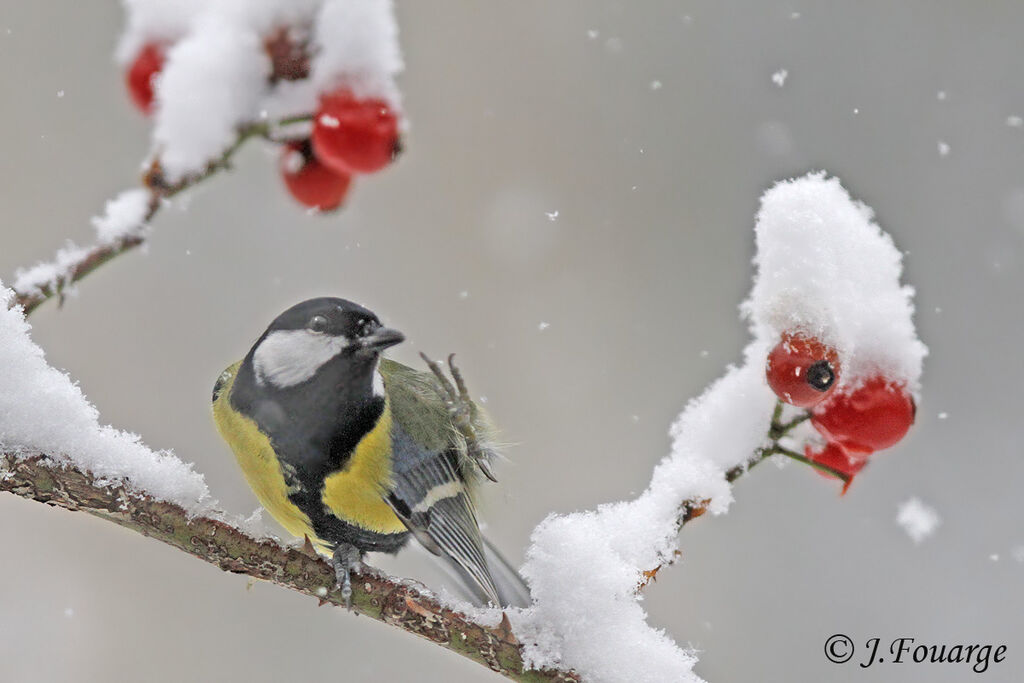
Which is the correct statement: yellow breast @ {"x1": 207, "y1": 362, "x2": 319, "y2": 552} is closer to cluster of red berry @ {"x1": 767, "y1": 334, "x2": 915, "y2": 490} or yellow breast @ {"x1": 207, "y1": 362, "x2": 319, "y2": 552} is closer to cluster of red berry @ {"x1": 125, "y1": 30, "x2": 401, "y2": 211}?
cluster of red berry @ {"x1": 125, "y1": 30, "x2": 401, "y2": 211}

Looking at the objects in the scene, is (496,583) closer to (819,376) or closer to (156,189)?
(819,376)

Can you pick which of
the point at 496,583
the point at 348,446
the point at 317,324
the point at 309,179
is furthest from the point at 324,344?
the point at 309,179

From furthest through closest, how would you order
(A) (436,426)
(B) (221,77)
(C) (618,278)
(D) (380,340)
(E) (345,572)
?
A: 1. (C) (618,278)
2. (A) (436,426)
3. (D) (380,340)
4. (E) (345,572)
5. (B) (221,77)

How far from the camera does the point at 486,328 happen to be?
318 centimetres

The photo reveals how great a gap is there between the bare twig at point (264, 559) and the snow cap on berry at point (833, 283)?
415mm

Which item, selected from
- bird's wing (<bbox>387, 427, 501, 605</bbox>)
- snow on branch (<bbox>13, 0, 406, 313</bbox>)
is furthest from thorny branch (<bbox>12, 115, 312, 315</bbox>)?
bird's wing (<bbox>387, 427, 501, 605</bbox>)

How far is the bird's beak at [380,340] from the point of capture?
118 centimetres

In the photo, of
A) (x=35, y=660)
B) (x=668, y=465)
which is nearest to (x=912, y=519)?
(x=668, y=465)

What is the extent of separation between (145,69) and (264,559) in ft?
1.71

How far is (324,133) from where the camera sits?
67 centimetres

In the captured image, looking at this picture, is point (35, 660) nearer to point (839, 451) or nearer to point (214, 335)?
point (214, 335)

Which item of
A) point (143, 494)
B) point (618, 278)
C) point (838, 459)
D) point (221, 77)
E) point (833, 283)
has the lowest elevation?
point (143, 494)

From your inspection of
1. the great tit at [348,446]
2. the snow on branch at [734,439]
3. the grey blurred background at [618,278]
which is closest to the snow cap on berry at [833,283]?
the snow on branch at [734,439]

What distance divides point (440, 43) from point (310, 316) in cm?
234
